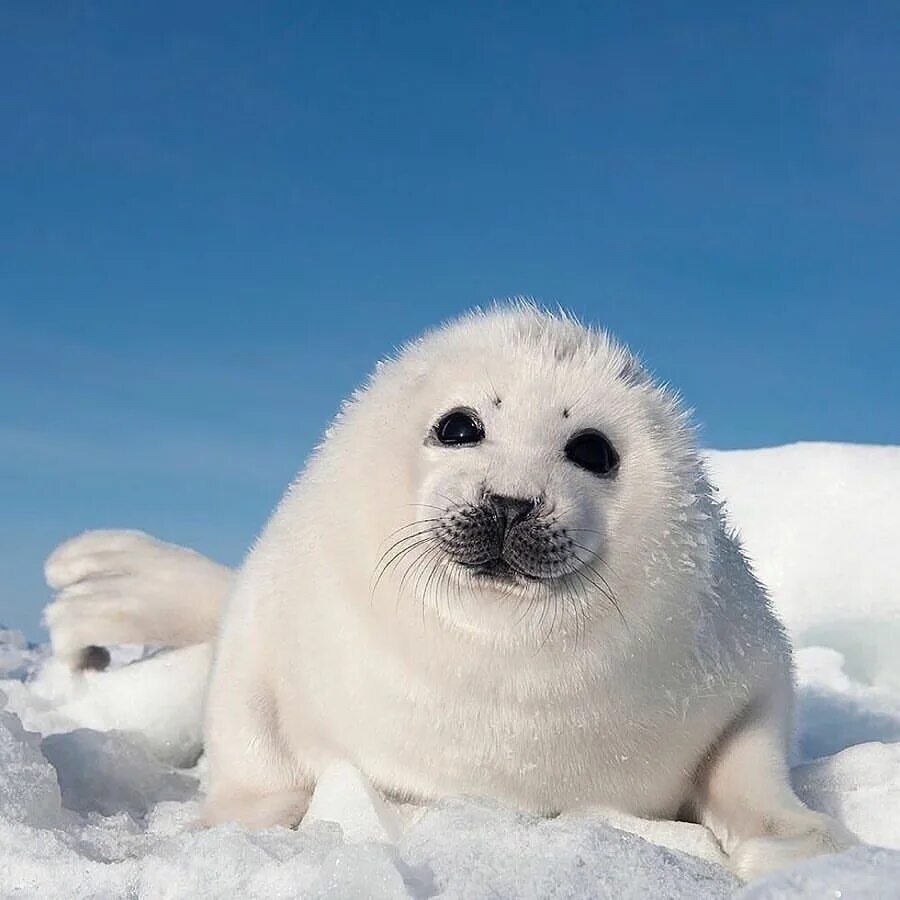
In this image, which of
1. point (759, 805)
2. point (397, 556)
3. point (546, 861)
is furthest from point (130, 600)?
point (546, 861)

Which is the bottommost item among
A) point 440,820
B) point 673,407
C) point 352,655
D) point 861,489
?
point 440,820

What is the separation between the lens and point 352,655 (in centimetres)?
335

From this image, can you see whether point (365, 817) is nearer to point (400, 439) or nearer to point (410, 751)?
point (410, 751)

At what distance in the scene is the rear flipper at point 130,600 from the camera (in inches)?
206

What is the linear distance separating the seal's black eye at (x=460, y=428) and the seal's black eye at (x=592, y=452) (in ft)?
0.77

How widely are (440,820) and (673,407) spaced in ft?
4.57

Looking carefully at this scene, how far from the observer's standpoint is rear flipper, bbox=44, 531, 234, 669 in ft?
17.2

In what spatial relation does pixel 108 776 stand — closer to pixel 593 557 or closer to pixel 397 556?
pixel 397 556

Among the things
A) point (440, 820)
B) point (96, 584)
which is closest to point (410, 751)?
point (440, 820)

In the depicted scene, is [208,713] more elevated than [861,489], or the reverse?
[861,489]

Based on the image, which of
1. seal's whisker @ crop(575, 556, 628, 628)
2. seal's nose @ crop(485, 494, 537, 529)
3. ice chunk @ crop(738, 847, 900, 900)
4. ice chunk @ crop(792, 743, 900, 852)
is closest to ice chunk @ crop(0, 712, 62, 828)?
seal's nose @ crop(485, 494, 537, 529)

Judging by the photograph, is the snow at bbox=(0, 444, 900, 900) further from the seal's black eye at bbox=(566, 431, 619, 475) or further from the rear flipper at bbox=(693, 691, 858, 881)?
the seal's black eye at bbox=(566, 431, 619, 475)

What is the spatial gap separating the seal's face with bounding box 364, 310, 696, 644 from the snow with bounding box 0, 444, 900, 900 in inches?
21.5

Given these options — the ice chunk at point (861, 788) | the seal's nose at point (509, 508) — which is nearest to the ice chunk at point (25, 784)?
the seal's nose at point (509, 508)
